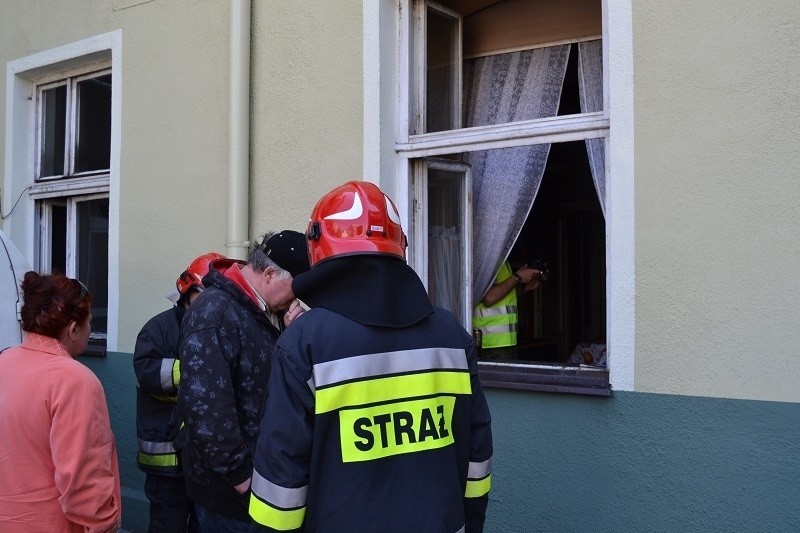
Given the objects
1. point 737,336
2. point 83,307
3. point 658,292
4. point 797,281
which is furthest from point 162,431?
point 797,281

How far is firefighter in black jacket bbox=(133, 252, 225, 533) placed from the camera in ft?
13.6

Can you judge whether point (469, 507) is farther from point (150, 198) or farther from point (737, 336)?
point (150, 198)

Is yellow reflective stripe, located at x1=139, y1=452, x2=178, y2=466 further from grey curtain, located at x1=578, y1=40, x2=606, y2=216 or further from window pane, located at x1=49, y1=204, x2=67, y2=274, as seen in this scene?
window pane, located at x1=49, y1=204, x2=67, y2=274

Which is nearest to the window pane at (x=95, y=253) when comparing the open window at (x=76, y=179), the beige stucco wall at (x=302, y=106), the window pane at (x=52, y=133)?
the open window at (x=76, y=179)

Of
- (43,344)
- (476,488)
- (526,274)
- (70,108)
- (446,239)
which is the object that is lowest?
(476,488)

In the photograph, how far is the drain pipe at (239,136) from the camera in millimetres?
5152

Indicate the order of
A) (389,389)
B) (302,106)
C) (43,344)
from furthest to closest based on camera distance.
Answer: (302,106) → (43,344) → (389,389)

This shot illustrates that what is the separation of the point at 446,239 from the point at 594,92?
1177 mm

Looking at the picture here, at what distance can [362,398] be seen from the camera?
2.17m

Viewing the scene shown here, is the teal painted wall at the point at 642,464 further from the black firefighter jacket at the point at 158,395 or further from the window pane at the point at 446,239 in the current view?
the black firefighter jacket at the point at 158,395

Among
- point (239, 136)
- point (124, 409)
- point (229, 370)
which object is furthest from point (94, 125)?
point (229, 370)

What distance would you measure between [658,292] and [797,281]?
1.85 feet

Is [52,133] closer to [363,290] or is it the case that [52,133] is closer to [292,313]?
[292,313]

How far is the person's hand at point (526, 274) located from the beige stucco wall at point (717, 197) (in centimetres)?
144
